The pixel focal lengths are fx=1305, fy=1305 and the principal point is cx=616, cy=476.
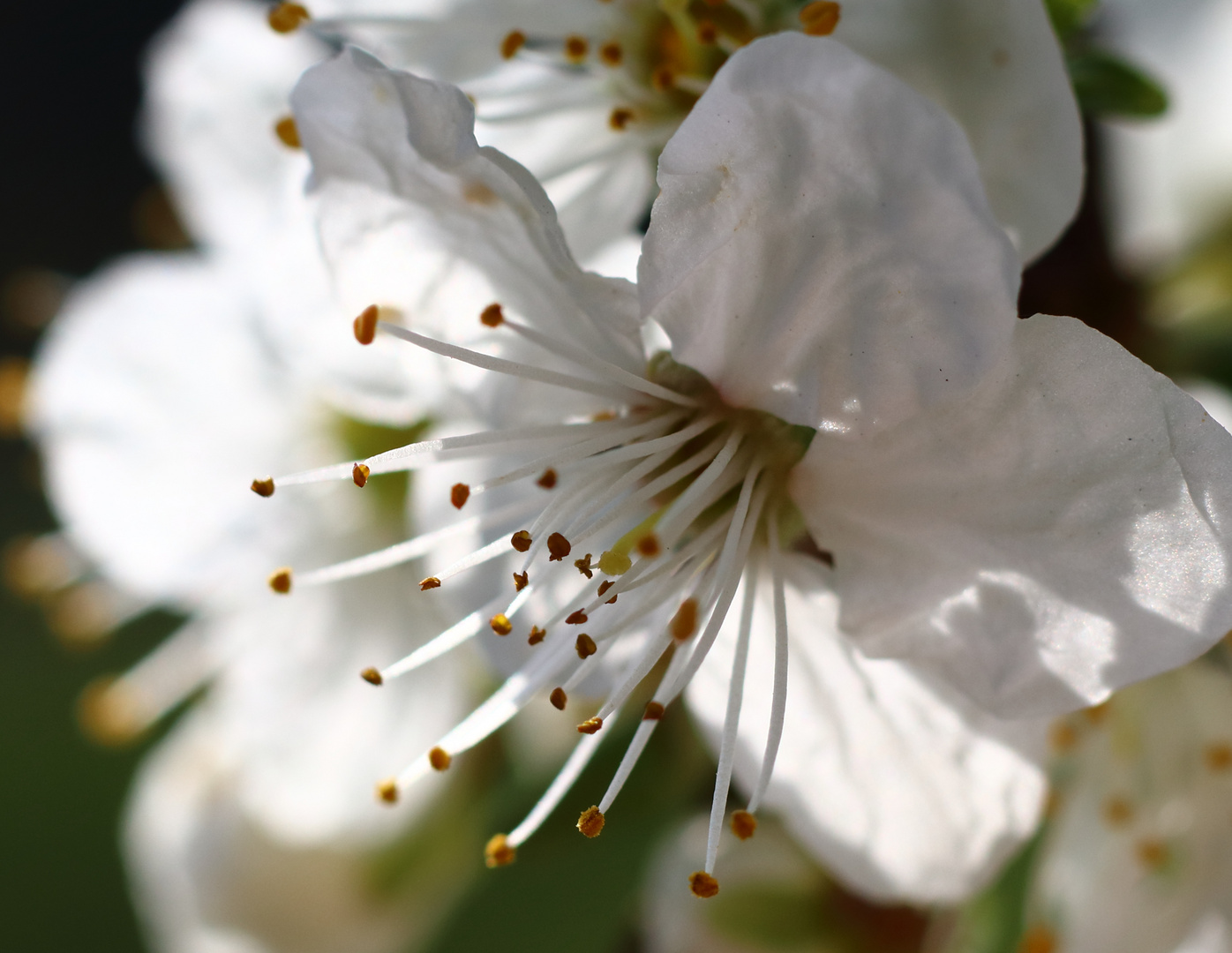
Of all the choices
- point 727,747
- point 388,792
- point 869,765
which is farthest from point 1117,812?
point 388,792

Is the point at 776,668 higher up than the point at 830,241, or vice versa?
the point at 830,241

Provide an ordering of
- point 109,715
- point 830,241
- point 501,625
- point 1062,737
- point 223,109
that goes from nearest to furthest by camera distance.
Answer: point 830,241, point 501,625, point 1062,737, point 223,109, point 109,715

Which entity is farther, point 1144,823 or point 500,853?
point 1144,823

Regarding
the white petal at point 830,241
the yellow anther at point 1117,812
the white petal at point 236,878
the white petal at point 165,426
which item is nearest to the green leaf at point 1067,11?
the white petal at point 830,241

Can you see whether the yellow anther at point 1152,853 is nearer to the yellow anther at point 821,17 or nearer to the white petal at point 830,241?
the white petal at point 830,241

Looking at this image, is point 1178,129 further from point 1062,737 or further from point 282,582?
point 282,582

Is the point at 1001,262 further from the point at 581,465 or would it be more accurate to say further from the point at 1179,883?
the point at 1179,883

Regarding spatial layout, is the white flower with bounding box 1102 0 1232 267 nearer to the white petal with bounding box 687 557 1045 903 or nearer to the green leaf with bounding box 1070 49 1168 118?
the green leaf with bounding box 1070 49 1168 118
